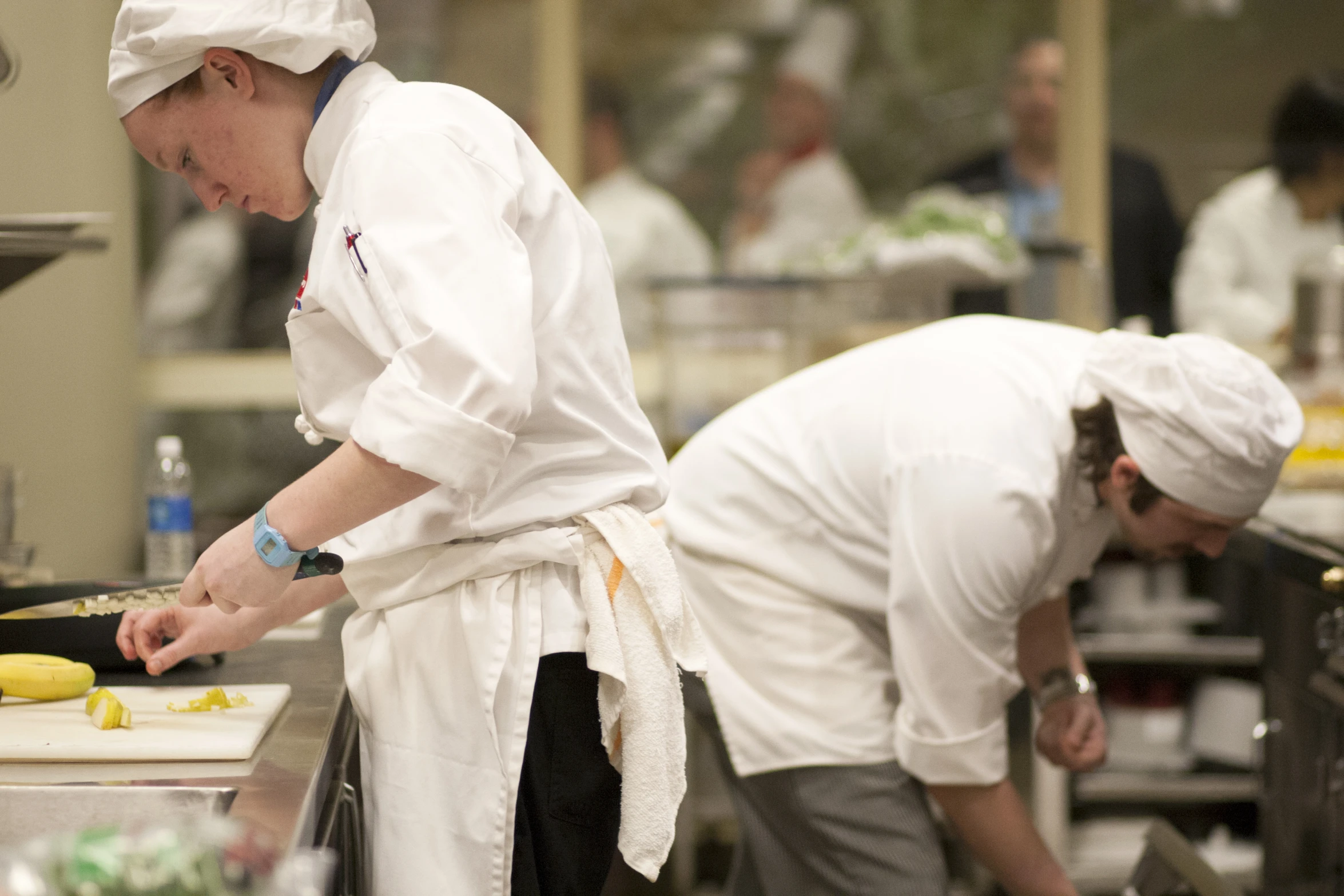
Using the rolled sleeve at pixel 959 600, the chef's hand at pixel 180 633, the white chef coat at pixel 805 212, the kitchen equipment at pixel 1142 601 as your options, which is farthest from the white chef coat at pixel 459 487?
the white chef coat at pixel 805 212

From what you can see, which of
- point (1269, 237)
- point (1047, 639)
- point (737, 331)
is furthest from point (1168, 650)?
point (1269, 237)

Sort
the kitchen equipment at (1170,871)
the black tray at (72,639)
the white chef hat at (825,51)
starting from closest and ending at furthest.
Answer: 1. the black tray at (72,639)
2. the kitchen equipment at (1170,871)
3. the white chef hat at (825,51)

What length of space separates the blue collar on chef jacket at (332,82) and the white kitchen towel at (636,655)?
447mm

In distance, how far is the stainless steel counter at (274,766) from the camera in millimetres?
1100

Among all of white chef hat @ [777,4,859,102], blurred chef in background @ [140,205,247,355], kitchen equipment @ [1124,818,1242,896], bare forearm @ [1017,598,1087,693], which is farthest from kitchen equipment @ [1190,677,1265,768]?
blurred chef in background @ [140,205,247,355]

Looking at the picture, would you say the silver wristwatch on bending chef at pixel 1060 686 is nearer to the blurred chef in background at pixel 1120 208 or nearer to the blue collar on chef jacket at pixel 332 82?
the blue collar on chef jacket at pixel 332 82

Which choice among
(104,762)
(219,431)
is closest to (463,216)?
(104,762)

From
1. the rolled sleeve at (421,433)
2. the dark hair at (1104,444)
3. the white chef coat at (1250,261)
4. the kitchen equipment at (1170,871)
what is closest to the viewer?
the rolled sleeve at (421,433)

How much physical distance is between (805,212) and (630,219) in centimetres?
59

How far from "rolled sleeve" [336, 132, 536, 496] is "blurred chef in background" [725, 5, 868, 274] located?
130 inches

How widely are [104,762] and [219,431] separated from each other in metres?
2.85

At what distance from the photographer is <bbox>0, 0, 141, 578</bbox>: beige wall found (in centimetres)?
246

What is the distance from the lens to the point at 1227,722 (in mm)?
3197

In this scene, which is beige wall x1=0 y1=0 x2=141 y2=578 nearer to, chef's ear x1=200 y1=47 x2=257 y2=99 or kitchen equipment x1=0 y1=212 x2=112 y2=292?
kitchen equipment x1=0 y1=212 x2=112 y2=292
